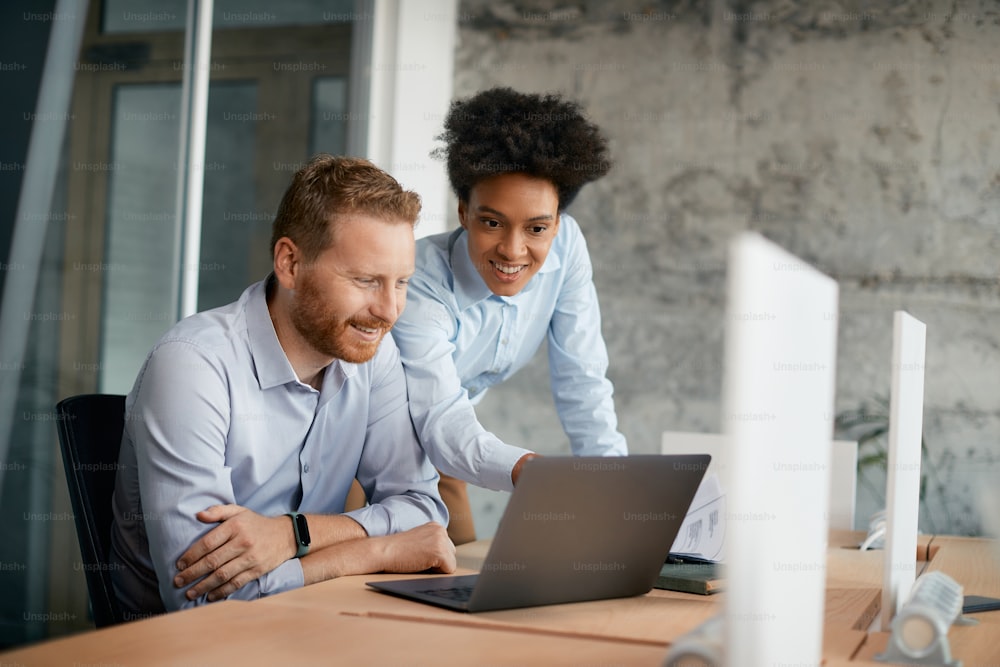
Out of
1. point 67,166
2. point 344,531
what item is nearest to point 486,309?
point 344,531

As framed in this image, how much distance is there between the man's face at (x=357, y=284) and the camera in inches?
73.0

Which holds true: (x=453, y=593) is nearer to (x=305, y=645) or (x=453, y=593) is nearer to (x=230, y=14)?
(x=305, y=645)

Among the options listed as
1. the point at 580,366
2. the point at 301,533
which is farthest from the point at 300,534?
the point at 580,366

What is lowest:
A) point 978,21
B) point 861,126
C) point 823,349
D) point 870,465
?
point 870,465

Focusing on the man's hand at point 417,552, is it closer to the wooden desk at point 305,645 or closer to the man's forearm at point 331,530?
the man's forearm at point 331,530

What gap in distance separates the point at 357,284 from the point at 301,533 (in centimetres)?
47

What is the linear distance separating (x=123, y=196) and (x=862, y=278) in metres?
2.83

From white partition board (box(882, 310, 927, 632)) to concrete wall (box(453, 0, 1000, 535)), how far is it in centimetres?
265

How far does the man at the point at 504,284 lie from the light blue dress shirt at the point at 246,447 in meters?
0.10

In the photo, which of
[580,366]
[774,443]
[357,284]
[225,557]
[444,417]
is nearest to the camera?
[774,443]

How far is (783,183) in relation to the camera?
4270 millimetres

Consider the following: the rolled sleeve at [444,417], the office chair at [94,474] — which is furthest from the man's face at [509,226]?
the office chair at [94,474]

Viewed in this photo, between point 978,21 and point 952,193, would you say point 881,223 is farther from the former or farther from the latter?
point 978,21

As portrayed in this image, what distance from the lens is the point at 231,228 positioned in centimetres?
364
